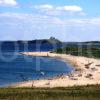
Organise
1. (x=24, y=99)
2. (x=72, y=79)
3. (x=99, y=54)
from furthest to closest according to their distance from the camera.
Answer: (x=99, y=54), (x=72, y=79), (x=24, y=99)

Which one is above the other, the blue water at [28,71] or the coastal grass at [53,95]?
the coastal grass at [53,95]

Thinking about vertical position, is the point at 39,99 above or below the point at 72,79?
above

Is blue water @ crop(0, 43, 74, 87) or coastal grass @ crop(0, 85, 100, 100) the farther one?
blue water @ crop(0, 43, 74, 87)

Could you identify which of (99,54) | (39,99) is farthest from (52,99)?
(99,54)

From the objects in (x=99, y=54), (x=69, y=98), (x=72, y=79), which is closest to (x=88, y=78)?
(x=72, y=79)

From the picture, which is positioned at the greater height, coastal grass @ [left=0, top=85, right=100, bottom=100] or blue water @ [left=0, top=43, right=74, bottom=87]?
coastal grass @ [left=0, top=85, right=100, bottom=100]

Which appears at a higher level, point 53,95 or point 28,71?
point 53,95

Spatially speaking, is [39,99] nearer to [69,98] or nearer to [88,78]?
[69,98]

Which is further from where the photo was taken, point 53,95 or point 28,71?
point 28,71

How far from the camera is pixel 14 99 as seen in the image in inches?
930

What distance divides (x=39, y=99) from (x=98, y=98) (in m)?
3.68

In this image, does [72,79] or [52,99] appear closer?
[52,99]

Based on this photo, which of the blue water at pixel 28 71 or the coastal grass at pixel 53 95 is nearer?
the coastal grass at pixel 53 95

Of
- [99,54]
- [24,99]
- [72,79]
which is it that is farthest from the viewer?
[99,54]
